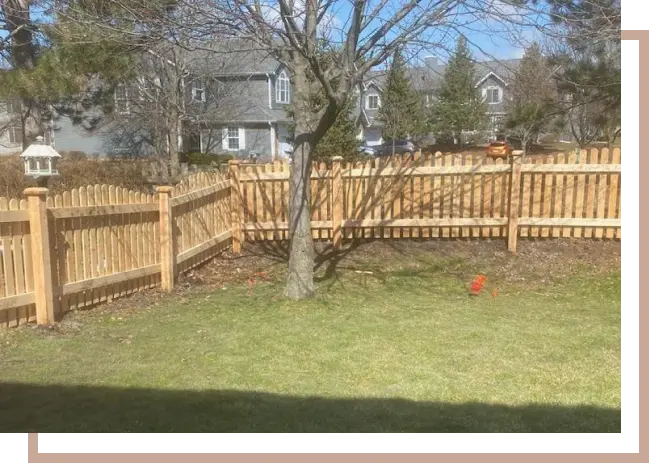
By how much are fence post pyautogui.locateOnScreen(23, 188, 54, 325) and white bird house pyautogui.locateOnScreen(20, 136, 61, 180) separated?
4.40m

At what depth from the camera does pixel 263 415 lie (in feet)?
11.9

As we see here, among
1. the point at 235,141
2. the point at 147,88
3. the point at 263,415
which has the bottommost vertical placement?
the point at 263,415

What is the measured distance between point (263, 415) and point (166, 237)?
4.02 m

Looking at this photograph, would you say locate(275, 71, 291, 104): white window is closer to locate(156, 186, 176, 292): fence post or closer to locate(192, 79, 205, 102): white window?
locate(192, 79, 205, 102): white window

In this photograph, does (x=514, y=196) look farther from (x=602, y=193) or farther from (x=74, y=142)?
(x=74, y=142)

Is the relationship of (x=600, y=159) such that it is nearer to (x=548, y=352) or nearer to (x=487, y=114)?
(x=548, y=352)

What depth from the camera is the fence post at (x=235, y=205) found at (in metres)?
9.68

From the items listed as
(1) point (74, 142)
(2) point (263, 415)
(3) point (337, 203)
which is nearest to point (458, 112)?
(1) point (74, 142)

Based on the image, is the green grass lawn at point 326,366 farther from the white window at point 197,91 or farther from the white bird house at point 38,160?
the white window at point 197,91

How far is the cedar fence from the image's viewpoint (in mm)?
7156

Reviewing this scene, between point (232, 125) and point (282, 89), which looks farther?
point (282, 89)

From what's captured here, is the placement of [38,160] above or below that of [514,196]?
above

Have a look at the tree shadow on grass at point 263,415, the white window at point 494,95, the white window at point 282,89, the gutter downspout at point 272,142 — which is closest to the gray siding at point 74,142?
the gutter downspout at point 272,142

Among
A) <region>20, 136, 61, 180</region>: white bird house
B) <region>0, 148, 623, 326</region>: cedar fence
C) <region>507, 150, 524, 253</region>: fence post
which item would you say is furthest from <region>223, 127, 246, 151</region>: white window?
<region>507, 150, 524, 253</region>: fence post
